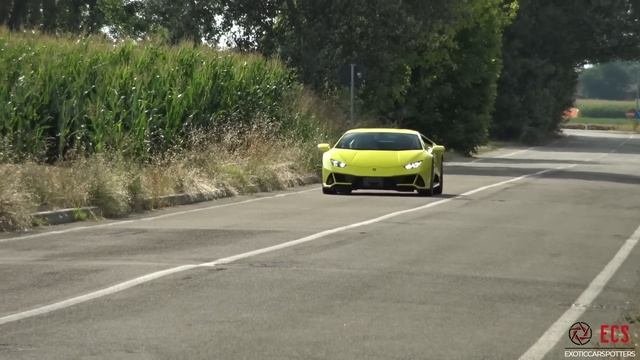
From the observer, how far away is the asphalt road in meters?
9.57

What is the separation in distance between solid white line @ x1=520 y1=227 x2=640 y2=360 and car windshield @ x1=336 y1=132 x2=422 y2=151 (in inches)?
408

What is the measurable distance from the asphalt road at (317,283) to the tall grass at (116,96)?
118 inches

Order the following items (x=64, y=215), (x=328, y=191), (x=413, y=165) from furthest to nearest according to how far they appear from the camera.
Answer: (x=328, y=191), (x=413, y=165), (x=64, y=215)

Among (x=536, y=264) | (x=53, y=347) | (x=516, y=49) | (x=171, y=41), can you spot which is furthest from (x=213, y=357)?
(x=516, y=49)

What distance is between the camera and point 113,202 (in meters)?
20.9

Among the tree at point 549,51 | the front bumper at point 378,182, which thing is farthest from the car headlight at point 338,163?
the tree at point 549,51

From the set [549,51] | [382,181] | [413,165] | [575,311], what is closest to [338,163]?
[382,181]

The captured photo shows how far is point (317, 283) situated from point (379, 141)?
14.2 m

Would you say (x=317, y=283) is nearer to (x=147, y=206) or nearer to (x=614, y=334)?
(x=614, y=334)

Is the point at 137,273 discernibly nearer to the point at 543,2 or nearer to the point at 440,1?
the point at 440,1

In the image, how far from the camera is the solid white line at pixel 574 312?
9.48 meters

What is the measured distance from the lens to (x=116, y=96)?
25.6 metres

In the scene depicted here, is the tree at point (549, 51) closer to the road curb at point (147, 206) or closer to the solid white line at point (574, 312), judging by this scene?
the road curb at point (147, 206)

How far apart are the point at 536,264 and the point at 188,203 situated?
1015cm
